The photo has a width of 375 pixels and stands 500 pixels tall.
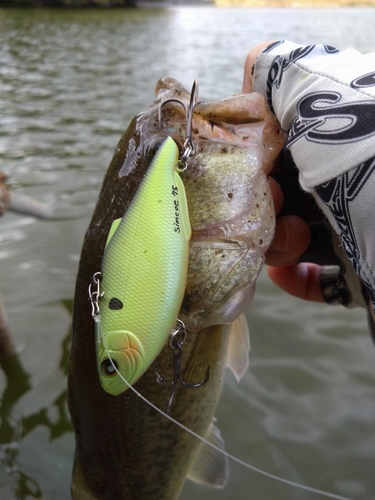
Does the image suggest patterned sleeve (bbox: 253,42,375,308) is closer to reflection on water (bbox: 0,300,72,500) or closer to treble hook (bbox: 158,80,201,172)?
treble hook (bbox: 158,80,201,172)

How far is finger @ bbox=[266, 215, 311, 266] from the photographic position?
187 cm

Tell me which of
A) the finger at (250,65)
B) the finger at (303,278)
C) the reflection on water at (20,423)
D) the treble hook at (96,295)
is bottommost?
the reflection on water at (20,423)

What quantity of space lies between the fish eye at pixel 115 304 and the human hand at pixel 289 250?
71 cm

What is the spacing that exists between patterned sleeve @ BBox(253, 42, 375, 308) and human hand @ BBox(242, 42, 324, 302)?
0.26 meters

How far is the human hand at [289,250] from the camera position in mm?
1737

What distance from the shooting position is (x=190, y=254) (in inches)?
56.9

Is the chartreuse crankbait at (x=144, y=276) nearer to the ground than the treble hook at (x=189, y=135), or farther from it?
nearer to the ground

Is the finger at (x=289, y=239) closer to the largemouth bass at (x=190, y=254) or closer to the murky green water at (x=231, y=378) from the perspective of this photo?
the largemouth bass at (x=190, y=254)

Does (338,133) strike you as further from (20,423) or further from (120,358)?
(20,423)

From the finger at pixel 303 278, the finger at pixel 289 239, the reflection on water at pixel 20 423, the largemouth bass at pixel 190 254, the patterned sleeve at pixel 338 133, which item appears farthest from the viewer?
the reflection on water at pixel 20 423

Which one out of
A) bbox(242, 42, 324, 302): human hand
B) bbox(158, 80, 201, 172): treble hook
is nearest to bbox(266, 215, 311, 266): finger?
bbox(242, 42, 324, 302): human hand

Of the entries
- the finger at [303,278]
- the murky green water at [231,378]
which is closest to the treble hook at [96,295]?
the finger at [303,278]

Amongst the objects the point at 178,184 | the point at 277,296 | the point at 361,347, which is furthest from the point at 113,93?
the point at 178,184

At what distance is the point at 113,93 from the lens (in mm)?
11891
